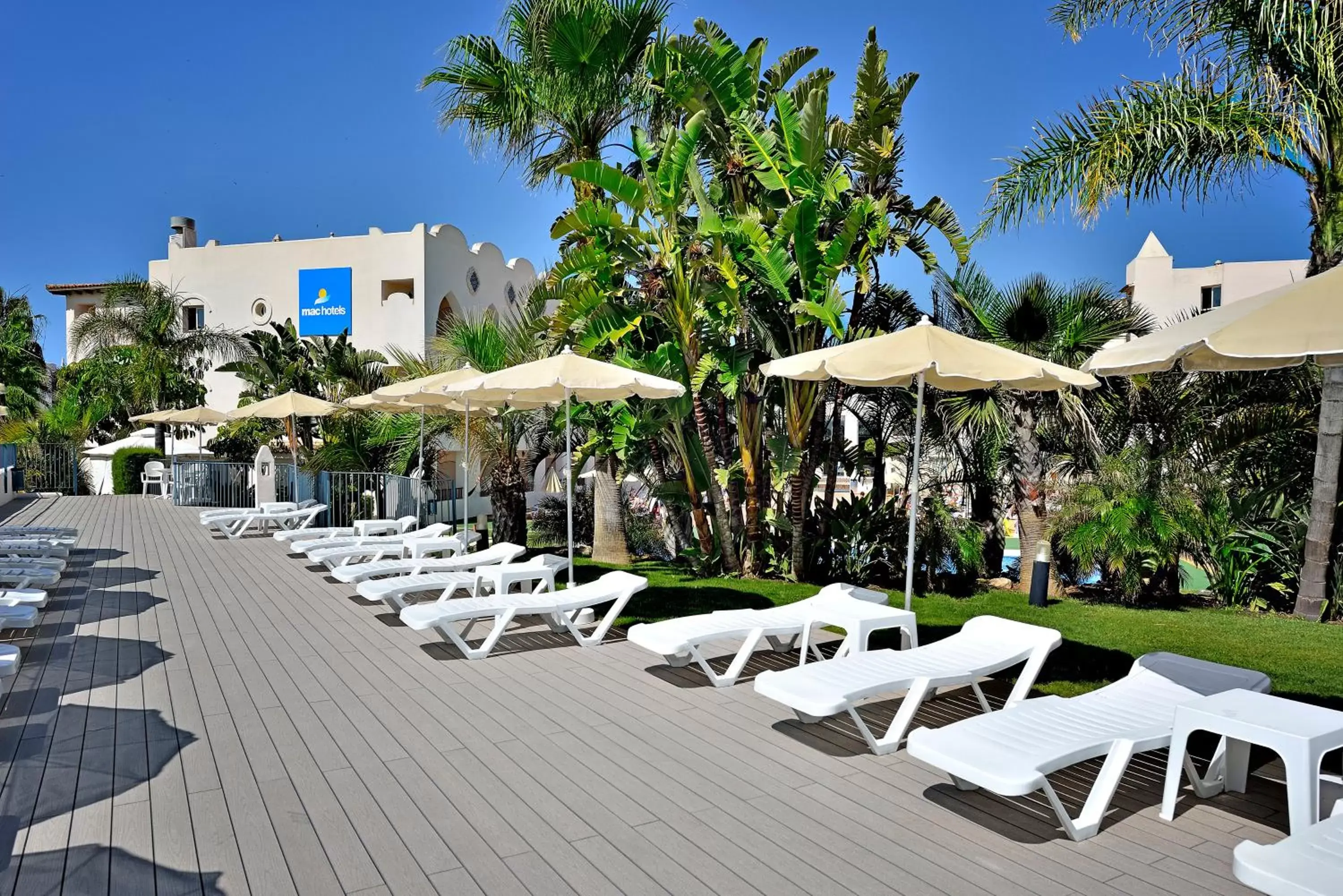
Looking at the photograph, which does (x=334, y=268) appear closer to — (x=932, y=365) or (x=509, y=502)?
(x=509, y=502)

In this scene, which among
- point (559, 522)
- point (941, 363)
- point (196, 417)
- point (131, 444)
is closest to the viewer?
point (941, 363)

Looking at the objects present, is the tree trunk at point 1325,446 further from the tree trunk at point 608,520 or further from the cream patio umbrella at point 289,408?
the cream patio umbrella at point 289,408

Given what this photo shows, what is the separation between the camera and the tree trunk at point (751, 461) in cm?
1204

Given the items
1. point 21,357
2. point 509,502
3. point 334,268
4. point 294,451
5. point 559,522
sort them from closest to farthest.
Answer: point 509,502, point 559,522, point 294,451, point 21,357, point 334,268

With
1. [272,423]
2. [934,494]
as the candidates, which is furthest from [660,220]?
[272,423]

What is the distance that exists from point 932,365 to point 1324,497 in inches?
223

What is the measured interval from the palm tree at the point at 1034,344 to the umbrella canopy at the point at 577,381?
6262 millimetres

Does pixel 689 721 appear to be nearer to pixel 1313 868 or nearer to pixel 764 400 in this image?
pixel 1313 868

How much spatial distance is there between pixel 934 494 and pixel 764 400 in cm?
371


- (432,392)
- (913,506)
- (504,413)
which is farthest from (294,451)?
(913,506)

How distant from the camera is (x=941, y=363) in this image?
619cm

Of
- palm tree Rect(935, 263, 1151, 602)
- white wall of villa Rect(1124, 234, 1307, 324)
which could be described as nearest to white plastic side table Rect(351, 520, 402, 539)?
palm tree Rect(935, 263, 1151, 602)

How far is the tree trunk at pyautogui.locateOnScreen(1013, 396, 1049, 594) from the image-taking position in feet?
44.0

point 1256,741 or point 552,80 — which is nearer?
point 1256,741
